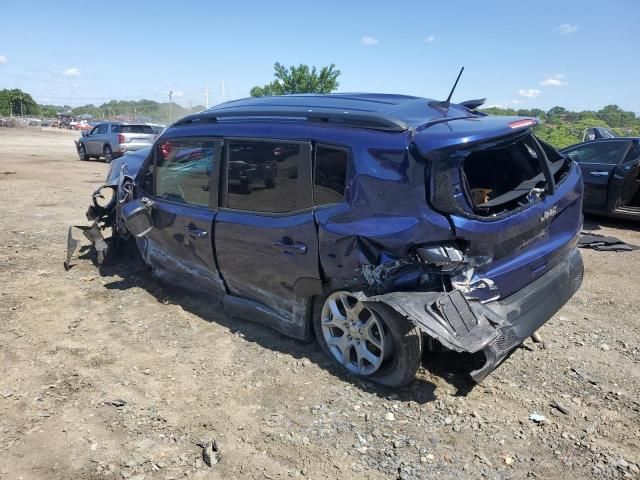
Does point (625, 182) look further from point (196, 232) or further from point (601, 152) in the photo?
point (196, 232)

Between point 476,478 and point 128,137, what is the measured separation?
19.3 meters

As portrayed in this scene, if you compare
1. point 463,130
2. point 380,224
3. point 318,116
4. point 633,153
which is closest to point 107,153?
point 633,153

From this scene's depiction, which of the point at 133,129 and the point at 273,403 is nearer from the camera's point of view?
the point at 273,403

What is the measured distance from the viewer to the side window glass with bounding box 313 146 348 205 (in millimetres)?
3250

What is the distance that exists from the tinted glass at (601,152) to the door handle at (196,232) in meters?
6.21

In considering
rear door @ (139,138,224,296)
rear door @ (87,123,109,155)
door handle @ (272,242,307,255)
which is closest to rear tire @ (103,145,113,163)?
rear door @ (87,123,109,155)

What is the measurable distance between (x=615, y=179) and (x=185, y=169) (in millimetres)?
6461

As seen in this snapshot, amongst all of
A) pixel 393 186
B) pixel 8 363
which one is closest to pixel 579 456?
pixel 393 186

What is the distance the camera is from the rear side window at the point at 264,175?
3496 mm

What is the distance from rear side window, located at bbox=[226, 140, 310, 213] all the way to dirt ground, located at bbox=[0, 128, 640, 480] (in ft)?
3.61

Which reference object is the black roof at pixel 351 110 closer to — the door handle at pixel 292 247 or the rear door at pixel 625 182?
the door handle at pixel 292 247

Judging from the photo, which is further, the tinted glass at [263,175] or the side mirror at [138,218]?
the side mirror at [138,218]

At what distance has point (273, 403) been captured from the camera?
10.5 feet

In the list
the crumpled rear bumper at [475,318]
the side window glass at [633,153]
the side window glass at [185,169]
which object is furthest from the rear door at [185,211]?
the side window glass at [633,153]
